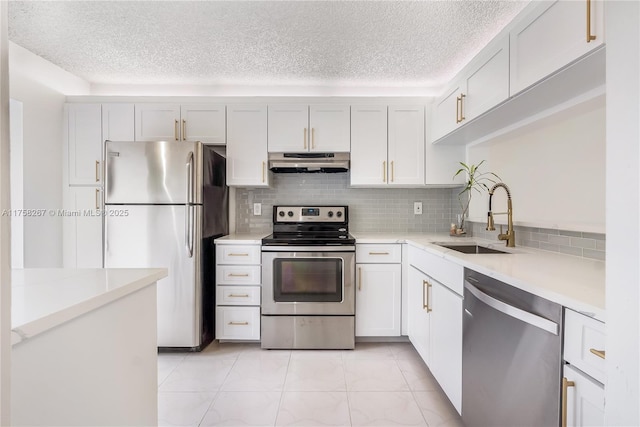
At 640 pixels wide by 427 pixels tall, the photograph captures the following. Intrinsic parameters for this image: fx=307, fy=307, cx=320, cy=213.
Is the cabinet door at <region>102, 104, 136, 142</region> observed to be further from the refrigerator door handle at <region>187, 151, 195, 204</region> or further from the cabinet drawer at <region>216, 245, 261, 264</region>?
the cabinet drawer at <region>216, 245, 261, 264</region>

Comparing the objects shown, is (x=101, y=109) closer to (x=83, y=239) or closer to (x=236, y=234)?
(x=83, y=239)

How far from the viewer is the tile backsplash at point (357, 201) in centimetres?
308

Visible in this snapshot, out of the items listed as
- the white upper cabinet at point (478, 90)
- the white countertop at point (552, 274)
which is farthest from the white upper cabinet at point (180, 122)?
the white countertop at point (552, 274)

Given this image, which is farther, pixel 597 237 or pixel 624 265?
pixel 597 237

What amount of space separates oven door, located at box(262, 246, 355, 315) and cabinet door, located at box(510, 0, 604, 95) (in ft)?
5.16

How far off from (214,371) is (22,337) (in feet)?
6.04

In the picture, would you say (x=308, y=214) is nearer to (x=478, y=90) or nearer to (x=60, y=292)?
(x=478, y=90)

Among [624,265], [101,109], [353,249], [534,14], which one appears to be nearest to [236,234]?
[353,249]

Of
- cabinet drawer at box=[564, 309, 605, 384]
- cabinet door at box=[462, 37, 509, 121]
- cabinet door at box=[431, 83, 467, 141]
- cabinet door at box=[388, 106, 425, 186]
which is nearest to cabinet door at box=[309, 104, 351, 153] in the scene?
cabinet door at box=[388, 106, 425, 186]

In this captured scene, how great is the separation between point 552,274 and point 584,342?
0.40 metres

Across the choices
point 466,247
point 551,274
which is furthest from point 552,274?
point 466,247

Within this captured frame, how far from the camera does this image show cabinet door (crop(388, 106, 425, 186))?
9.11ft

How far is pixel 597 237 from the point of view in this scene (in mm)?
1491

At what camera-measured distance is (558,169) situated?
177cm
